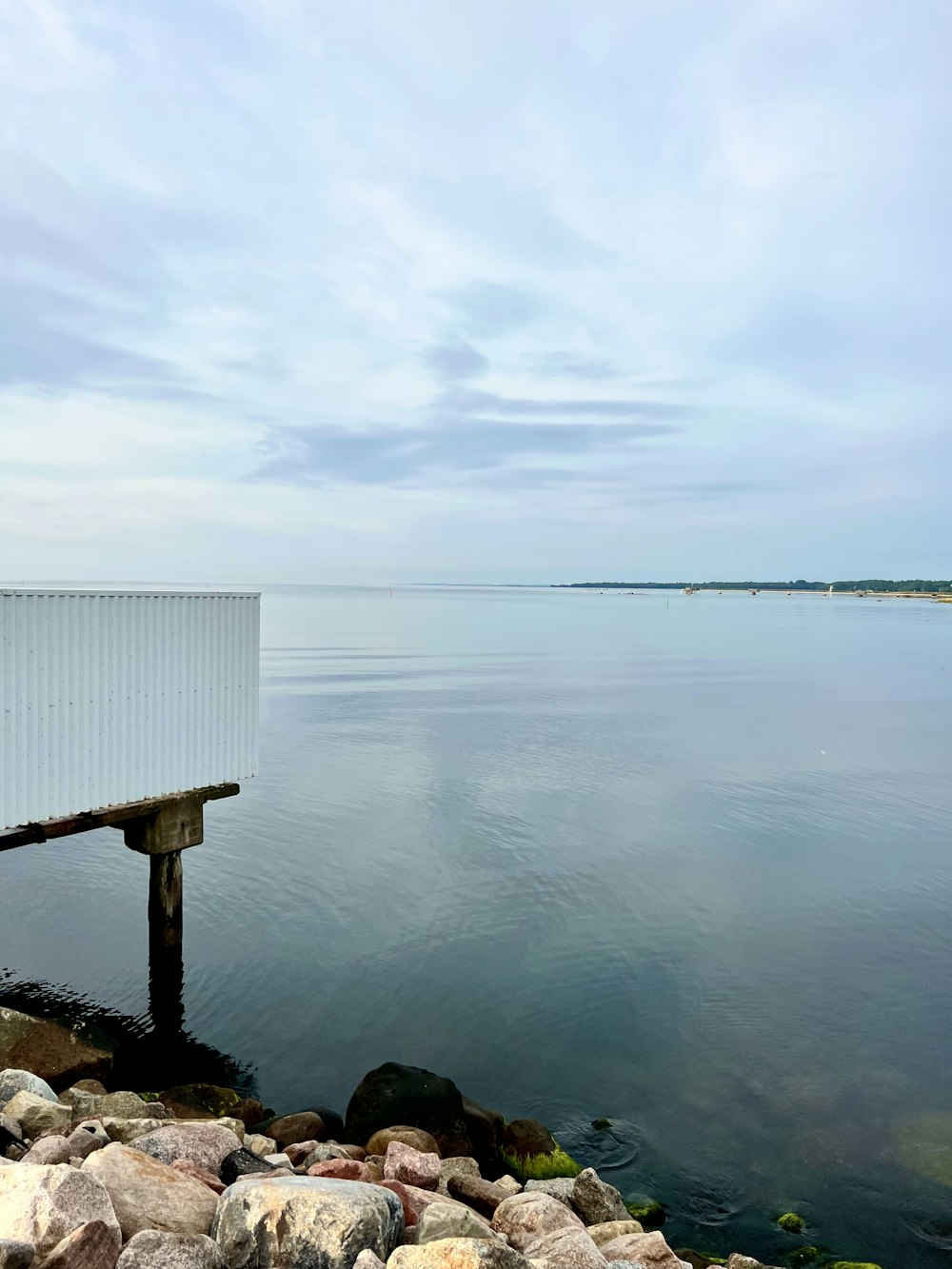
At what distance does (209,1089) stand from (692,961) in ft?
30.5

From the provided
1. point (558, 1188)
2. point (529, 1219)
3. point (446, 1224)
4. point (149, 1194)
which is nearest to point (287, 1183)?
point (149, 1194)

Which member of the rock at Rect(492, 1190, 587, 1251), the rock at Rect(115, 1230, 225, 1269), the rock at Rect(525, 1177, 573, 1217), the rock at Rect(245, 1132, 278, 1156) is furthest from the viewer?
the rock at Rect(245, 1132, 278, 1156)

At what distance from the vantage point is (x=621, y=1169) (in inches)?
449

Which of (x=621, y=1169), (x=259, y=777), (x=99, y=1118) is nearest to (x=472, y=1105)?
(x=621, y=1169)

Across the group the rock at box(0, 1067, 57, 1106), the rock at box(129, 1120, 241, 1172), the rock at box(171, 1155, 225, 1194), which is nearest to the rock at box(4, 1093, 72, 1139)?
the rock at box(0, 1067, 57, 1106)

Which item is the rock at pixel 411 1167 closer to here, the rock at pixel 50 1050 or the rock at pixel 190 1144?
the rock at pixel 190 1144

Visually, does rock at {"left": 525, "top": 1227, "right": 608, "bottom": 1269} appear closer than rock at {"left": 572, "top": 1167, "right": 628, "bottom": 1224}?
Yes

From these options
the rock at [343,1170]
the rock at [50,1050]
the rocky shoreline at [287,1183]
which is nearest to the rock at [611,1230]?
the rocky shoreline at [287,1183]

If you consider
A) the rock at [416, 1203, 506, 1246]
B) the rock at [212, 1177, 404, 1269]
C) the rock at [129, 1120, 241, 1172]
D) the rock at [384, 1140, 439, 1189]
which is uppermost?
the rock at [212, 1177, 404, 1269]

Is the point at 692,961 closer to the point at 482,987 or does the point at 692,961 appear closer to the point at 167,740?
the point at 482,987

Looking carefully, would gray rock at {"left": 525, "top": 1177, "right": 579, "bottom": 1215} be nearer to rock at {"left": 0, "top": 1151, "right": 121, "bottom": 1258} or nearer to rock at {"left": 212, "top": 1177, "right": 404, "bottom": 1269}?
rock at {"left": 212, "top": 1177, "right": 404, "bottom": 1269}

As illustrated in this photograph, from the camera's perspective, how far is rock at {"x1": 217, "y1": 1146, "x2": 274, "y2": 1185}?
8.59 meters

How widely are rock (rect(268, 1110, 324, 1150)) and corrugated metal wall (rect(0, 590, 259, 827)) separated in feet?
19.5

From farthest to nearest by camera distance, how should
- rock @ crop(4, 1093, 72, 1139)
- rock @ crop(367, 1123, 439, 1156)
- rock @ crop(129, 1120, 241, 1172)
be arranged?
rock @ crop(367, 1123, 439, 1156)
rock @ crop(4, 1093, 72, 1139)
rock @ crop(129, 1120, 241, 1172)
